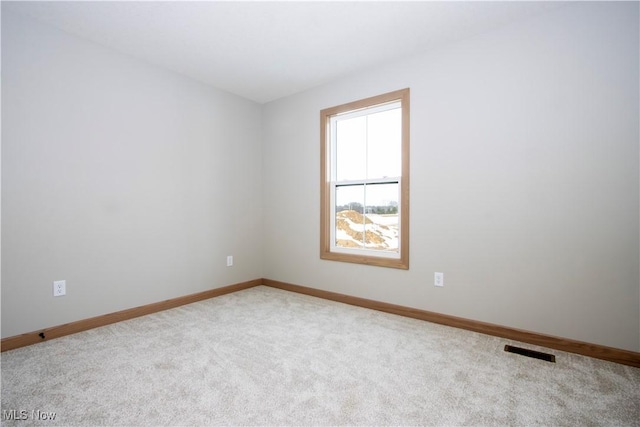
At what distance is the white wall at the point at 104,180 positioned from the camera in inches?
86.0

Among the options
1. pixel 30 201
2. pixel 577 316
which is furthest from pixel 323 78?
pixel 577 316

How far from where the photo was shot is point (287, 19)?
7.54 feet

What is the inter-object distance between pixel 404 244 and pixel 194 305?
2250mm

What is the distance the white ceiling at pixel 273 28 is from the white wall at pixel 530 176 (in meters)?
0.25

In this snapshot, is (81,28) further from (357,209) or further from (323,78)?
(357,209)

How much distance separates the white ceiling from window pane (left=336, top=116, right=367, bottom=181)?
56 cm

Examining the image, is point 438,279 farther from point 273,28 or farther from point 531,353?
point 273,28

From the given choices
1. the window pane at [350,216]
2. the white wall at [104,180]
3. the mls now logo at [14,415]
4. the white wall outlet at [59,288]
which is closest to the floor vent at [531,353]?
the window pane at [350,216]

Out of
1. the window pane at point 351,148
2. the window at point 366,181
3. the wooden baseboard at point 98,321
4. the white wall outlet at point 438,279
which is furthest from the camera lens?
the window pane at point 351,148

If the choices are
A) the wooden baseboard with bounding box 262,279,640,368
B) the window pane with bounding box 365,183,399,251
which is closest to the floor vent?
the wooden baseboard with bounding box 262,279,640,368

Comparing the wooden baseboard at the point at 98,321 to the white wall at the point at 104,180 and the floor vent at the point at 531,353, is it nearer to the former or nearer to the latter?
the white wall at the point at 104,180

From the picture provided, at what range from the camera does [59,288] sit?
7.79ft

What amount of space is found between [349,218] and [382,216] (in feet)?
1.37

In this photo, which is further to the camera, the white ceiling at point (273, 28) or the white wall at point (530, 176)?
the white ceiling at point (273, 28)
